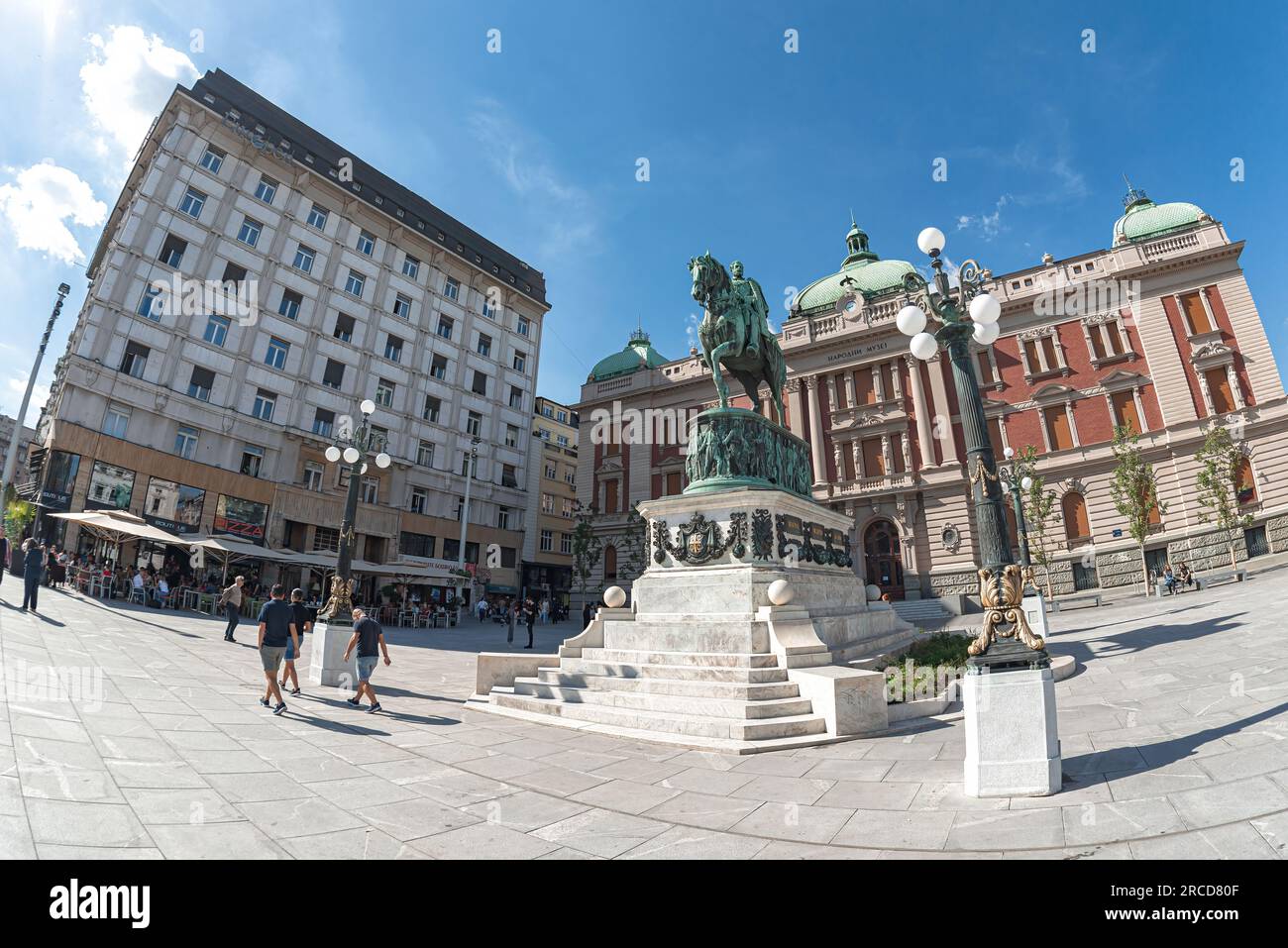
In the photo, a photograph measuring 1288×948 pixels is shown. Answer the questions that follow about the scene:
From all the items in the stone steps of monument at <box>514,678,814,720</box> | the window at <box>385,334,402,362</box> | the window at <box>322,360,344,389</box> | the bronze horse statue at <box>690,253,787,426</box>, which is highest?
the window at <box>385,334,402,362</box>

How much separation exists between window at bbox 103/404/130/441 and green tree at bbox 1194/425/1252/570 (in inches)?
1993

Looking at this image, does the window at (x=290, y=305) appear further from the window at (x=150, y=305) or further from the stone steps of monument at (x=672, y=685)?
the stone steps of monument at (x=672, y=685)

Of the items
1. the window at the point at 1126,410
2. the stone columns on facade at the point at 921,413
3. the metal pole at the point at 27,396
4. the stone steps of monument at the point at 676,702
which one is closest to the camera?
the stone steps of monument at the point at 676,702

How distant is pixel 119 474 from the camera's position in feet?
87.6

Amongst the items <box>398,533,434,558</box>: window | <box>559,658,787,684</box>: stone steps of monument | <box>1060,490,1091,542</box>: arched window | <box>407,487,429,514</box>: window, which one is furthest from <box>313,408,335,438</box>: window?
<box>1060,490,1091,542</box>: arched window

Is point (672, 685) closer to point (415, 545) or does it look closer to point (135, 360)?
point (135, 360)

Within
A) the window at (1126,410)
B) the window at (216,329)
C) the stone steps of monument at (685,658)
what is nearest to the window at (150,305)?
the window at (216,329)

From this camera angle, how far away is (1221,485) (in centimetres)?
2595

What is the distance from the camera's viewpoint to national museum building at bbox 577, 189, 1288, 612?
93.2 ft

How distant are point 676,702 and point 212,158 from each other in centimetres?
4123

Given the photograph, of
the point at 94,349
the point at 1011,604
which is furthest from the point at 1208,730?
the point at 94,349

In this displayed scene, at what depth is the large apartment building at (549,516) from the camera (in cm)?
4662

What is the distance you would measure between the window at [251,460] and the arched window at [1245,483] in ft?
165

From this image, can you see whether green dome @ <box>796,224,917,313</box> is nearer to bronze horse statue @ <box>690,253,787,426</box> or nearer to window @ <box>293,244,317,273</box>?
bronze horse statue @ <box>690,253,787,426</box>
